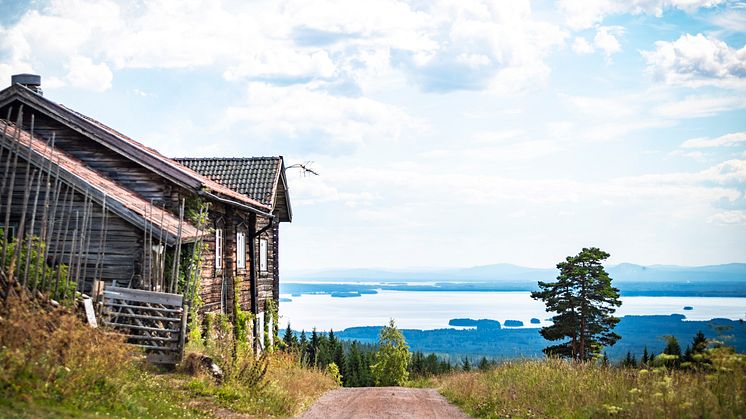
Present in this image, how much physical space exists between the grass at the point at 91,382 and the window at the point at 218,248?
28.6 ft

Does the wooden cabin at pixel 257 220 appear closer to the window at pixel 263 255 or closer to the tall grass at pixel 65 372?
the window at pixel 263 255

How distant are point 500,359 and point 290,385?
8.11 m

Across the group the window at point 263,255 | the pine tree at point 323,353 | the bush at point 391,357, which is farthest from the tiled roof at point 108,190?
the pine tree at point 323,353

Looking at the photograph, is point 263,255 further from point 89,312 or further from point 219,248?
point 89,312

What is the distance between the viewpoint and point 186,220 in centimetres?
2358

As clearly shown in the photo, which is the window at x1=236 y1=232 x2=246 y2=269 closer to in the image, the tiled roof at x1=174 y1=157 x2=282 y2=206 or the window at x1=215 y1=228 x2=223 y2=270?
the window at x1=215 y1=228 x2=223 y2=270

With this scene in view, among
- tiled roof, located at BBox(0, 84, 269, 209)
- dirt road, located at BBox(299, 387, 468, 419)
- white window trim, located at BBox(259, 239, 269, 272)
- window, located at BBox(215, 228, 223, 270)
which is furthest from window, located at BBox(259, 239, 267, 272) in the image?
dirt road, located at BBox(299, 387, 468, 419)

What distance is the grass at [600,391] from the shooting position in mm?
11883

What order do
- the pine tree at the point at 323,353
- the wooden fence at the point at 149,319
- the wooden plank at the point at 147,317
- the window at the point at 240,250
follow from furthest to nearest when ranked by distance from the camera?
the pine tree at the point at 323,353 < the window at the point at 240,250 < the wooden fence at the point at 149,319 < the wooden plank at the point at 147,317

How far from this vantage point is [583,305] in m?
53.5

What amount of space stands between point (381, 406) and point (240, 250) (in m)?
12.3

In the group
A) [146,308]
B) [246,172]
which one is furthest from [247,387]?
[246,172]

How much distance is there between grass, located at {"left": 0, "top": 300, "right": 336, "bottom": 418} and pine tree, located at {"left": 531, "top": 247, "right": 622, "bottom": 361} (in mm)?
39280

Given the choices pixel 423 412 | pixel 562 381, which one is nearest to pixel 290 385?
pixel 423 412
